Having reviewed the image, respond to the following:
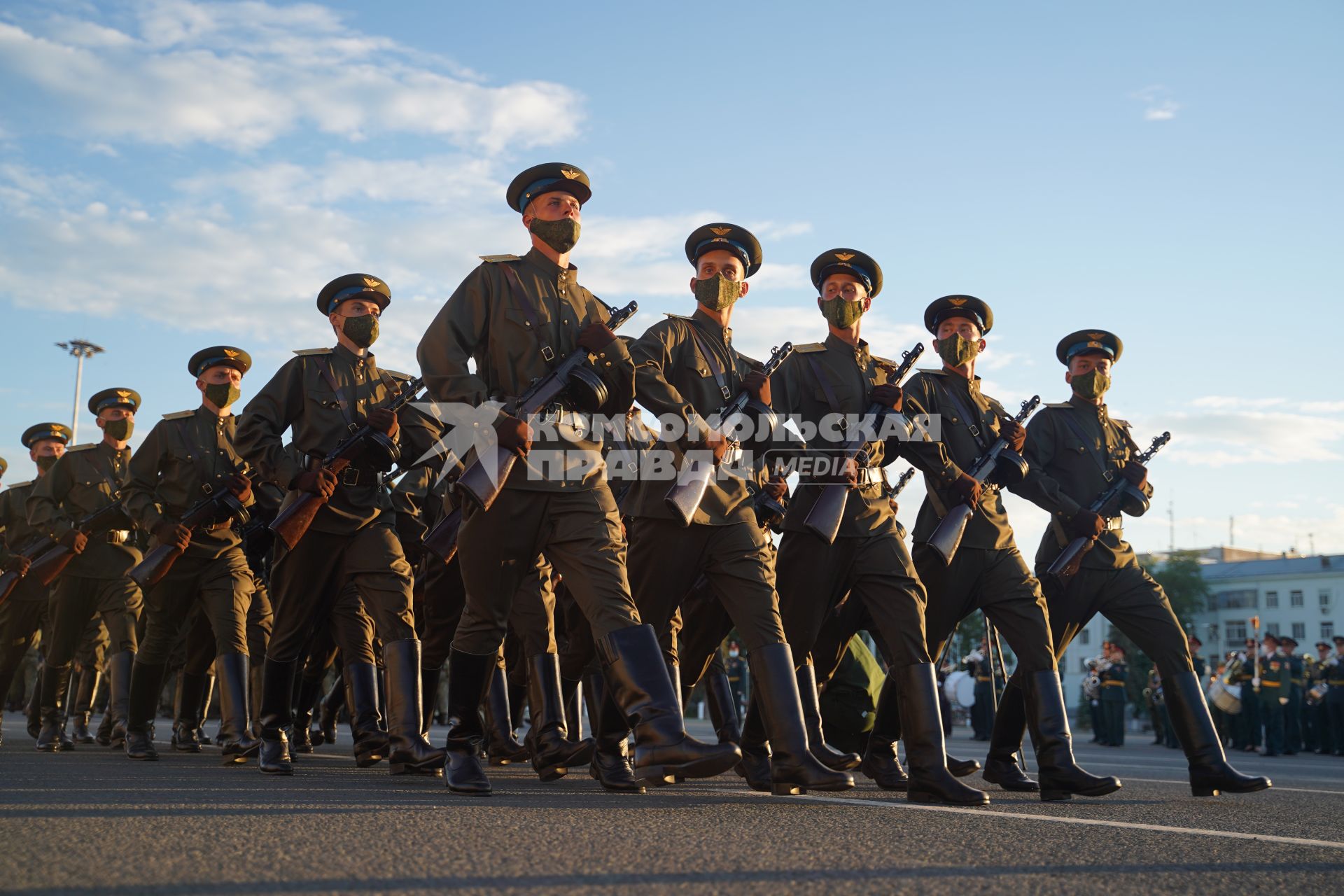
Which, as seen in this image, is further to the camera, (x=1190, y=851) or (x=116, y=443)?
(x=116, y=443)

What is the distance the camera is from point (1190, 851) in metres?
4.29

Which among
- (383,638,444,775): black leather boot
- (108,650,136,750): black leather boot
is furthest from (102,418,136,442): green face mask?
(383,638,444,775): black leather boot

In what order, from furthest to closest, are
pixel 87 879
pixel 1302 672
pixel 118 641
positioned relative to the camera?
1. pixel 1302 672
2. pixel 118 641
3. pixel 87 879

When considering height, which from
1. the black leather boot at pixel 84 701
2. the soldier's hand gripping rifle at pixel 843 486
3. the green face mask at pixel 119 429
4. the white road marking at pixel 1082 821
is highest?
the green face mask at pixel 119 429

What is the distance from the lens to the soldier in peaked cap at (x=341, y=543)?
23.4 feet

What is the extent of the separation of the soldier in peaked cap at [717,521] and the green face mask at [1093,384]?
2691 mm

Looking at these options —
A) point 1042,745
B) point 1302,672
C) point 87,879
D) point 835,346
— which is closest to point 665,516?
point 835,346

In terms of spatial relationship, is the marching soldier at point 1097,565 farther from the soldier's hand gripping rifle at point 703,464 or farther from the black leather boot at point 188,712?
the black leather boot at point 188,712

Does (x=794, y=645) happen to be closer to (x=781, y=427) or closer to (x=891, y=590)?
(x=891, y=590)

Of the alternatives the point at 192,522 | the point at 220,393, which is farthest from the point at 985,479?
the point at 220,393

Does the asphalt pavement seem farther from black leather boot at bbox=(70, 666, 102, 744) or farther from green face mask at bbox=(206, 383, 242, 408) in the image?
black leather boot at bbox=(70, 666, 102, 744)

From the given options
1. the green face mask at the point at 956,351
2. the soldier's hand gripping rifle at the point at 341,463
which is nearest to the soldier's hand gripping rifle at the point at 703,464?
the green face mask at the point at 956,351

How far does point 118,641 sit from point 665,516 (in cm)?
656

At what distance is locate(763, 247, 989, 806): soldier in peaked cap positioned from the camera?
598cm
